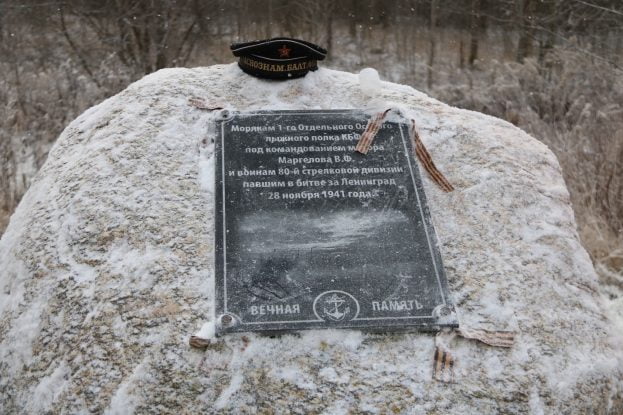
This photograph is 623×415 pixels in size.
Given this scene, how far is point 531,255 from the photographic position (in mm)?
2428

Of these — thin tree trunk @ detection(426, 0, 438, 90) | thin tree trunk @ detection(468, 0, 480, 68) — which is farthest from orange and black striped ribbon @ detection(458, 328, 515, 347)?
thin tree trunk @ detection(468, 0, 480, 68)

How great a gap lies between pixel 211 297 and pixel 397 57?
7.56m

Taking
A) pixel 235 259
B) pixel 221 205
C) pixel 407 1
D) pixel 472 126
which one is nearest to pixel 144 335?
pixel 235 259

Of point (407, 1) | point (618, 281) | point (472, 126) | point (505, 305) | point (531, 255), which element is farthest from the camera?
point (407, 1)

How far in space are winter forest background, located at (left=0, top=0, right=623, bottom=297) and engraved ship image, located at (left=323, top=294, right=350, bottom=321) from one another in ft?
8.74

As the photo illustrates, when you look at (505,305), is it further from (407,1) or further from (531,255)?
(407,1)

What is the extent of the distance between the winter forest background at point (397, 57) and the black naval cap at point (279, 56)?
102 inches

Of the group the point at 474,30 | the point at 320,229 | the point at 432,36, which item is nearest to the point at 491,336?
the point at 320,229

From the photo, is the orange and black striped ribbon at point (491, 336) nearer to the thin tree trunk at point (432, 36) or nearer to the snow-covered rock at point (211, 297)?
the snow-covered rock at point (211, 297)

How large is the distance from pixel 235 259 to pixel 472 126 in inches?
52.4

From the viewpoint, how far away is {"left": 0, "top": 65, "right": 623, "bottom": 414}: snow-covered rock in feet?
6.68

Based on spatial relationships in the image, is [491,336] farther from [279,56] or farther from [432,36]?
[432,36]

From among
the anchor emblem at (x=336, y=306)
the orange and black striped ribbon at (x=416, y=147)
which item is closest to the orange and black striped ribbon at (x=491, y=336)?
the anchor emblem at (x=336, y=306)

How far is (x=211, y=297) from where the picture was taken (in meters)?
2.21
